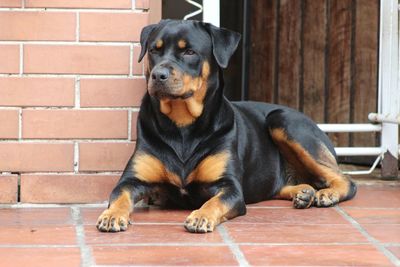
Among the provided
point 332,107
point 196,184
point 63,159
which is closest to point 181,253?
point 196,184

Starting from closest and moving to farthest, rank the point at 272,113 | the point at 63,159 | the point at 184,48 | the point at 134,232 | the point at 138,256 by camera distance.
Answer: the point at 138,256 < the point at 134,232 < the point at 184,48 < the point at 63,159 < the point at 272,113

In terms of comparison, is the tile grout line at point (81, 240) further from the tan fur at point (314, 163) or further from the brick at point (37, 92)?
the tan fur at point (314, 163)

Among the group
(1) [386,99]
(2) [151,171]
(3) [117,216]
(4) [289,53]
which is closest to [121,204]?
(3) [117,216]

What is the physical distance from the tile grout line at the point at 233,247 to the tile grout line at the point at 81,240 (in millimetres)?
514

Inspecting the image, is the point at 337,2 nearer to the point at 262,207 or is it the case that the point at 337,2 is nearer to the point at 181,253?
the point at 262,207

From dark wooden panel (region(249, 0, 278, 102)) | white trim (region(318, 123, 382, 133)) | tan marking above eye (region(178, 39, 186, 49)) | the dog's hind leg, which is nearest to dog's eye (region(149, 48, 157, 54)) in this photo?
tan marking above eye (region(178, 39, 186, 49))

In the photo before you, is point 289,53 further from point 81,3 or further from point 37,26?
point 37,26

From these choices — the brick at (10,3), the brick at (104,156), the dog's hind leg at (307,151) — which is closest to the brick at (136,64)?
the brick at (104,156)

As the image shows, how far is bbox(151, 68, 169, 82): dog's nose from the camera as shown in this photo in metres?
3.79

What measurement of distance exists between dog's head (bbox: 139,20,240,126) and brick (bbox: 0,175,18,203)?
0.82 metres

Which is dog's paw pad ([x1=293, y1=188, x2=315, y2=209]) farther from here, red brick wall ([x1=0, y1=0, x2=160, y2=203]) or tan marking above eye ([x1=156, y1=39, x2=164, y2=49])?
tan marking above eye ([x1=156, y1=39, x2=164, y2=49])

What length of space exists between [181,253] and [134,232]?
17.8 inches

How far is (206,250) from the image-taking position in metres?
3.22

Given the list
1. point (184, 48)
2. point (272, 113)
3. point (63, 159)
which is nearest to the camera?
point (184, 48)
